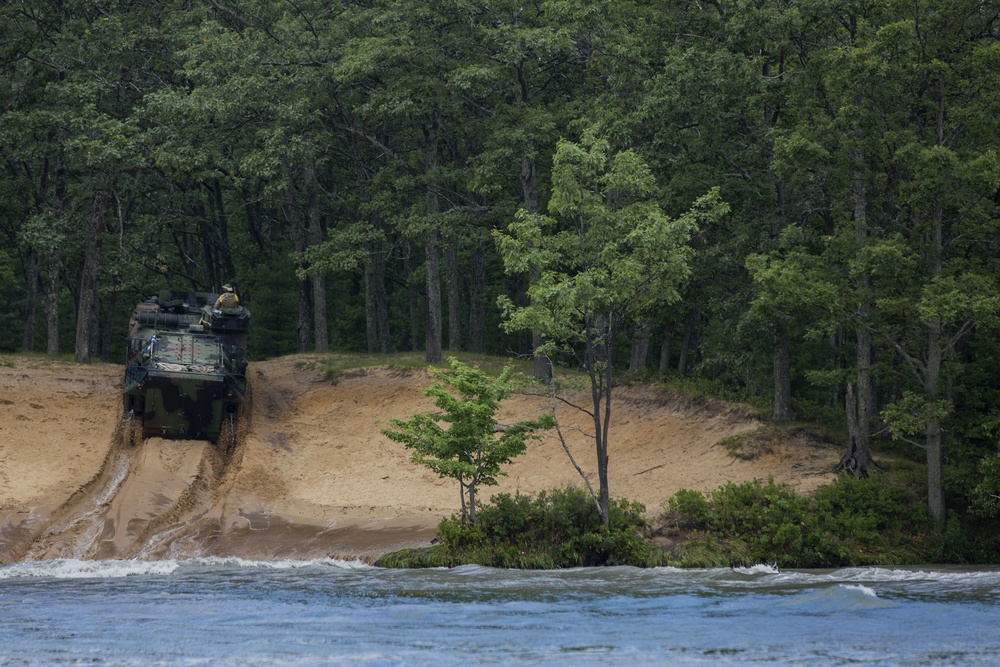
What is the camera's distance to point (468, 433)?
26.3 metres

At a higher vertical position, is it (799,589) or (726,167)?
(726,167)

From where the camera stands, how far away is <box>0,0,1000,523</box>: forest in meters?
26.8

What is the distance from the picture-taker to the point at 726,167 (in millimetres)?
34094

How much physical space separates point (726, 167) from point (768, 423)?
7.35 m

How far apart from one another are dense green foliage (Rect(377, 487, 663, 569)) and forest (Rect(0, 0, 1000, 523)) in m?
4.08

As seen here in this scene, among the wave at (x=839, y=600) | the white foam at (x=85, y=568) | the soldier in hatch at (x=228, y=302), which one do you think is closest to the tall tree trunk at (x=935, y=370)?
the wave at (x=839, y=600)

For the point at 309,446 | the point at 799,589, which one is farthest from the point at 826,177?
the point at 309,446

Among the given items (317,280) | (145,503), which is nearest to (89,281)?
(317,280)

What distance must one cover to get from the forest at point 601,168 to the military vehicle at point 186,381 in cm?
677

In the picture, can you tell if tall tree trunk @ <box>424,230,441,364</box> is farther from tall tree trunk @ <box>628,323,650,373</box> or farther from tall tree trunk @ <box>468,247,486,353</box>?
tall tree trunk @ <box>468,247,486,353</box>

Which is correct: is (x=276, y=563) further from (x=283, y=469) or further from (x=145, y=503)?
(x=283, y=469)

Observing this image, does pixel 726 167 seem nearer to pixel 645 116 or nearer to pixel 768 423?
pixel 645 116

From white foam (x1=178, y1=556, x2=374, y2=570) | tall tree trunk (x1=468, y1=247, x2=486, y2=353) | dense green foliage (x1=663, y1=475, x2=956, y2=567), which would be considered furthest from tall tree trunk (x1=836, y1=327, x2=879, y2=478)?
tall tree trunk (x1=468, y1=247, x2=486, y2=353)

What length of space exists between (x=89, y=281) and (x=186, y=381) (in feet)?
40.3
